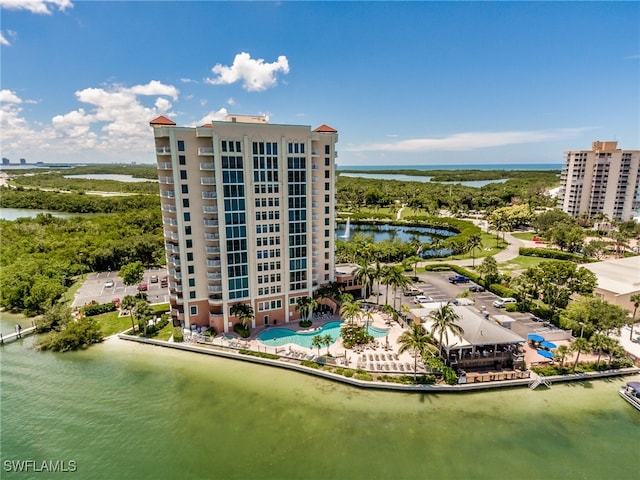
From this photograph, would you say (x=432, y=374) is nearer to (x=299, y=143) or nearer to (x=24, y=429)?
(x=299, y=143)

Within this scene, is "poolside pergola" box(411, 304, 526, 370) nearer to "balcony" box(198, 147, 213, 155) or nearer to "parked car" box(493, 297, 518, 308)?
"parked car" box(493, 297, 518, 308)

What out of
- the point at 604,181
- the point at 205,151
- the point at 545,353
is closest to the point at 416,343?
the point at 545,353

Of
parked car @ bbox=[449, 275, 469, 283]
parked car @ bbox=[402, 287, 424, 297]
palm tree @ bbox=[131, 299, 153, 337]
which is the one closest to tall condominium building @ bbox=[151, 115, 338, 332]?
palm tree @ bbox=[131, 299, 153, 337]

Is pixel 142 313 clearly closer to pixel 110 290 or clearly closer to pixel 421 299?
pixel 110 290

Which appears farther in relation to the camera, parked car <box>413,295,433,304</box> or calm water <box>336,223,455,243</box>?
calm water <box>336,223,455,243</box>

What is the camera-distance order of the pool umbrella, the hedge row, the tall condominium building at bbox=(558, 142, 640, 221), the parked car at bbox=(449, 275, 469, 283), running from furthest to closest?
1. the tall condominium building at bbox=(558, 142, 640, 221)
2. the hedge row
3. the parked car at bbox=(449, 275, 469, 283)
4. the pool umbrella

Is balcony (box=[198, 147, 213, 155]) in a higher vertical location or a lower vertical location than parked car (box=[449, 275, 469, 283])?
higher

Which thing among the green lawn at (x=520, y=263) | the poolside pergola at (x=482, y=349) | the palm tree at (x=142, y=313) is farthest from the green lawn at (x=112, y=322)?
the green lawn at (x=520, y=263)

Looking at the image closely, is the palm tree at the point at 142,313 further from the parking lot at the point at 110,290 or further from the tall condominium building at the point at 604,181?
the tall condominium building at the point at 604,181
